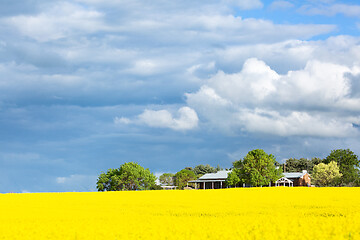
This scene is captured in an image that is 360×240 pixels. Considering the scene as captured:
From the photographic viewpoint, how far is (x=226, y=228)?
1941cm

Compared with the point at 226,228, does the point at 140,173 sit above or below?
above

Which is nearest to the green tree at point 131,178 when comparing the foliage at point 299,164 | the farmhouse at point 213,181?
the farmhouse at point 213,181

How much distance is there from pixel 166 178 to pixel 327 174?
58783 mm

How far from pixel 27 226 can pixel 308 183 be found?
132m

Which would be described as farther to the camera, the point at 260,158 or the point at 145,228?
the point at 260,158

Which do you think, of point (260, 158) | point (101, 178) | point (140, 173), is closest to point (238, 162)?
point (260, 158)

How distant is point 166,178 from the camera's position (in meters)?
164

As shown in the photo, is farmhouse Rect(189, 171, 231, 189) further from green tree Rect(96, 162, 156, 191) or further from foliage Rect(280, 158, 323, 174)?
foliage Rect(280, 158, 323, 174)

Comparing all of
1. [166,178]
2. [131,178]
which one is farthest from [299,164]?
[131,178]

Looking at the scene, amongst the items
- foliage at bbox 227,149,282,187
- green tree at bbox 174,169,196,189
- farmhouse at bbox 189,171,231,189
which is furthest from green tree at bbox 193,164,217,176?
foliage at bbox 227,149,282,187

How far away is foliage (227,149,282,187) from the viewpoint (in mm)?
100125

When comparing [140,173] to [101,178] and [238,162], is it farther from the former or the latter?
[238,162]

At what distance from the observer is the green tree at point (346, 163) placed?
126756 millimetres

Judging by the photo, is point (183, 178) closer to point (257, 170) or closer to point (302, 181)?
point (302, 181)
